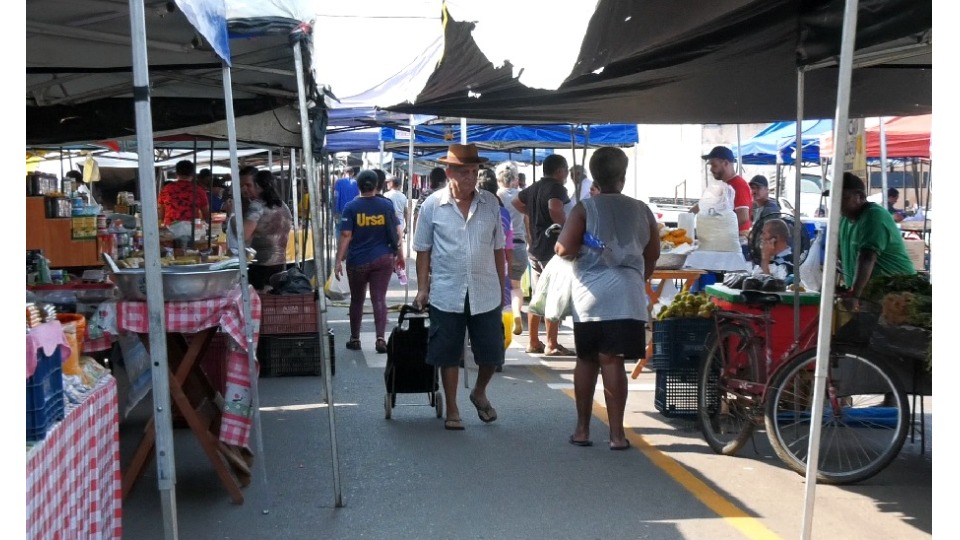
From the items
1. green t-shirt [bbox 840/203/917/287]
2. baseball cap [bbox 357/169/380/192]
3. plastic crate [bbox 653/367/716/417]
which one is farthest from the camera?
baseball cap [bbox 357/169/380/192]

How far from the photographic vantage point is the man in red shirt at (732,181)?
1172cm

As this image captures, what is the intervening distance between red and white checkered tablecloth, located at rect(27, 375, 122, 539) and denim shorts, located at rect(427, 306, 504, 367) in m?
3.25

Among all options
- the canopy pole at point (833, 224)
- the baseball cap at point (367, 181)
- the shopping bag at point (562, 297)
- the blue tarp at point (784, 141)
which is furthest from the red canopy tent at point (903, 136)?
the canopy pole at point (833, 224)

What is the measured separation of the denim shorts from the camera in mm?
7926

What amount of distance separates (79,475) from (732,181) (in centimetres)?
910

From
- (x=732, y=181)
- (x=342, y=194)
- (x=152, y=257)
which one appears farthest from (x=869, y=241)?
(x=342, y=194)

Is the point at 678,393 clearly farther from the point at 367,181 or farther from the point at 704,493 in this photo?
the point at 367,181

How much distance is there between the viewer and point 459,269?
790 cm

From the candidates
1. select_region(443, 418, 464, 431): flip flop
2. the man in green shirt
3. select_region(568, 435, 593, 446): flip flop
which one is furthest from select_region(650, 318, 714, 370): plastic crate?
select_region(443, 418, 464, 431): flip flop

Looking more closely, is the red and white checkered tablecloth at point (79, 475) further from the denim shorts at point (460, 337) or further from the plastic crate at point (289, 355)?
the plastic crate at point (289, 355)

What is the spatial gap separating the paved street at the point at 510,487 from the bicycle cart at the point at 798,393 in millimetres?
200

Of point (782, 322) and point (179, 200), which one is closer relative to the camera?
point (782, 322)

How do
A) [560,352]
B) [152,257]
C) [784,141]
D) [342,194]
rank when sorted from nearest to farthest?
[152,257] < [560,352] < [784,141] < [342,194]

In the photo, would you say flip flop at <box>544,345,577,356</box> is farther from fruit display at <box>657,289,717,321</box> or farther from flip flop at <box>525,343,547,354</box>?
fruit display at <box>657,289,717,321</box>
